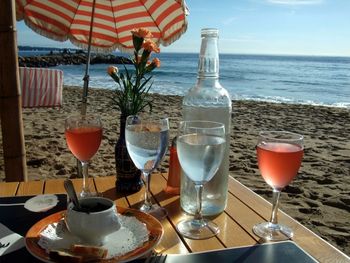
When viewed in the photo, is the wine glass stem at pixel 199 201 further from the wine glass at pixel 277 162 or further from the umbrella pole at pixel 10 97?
the umbrella pole at pixel 10 97

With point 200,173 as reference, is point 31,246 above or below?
below

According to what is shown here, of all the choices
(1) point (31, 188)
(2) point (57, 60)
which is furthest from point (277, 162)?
(2) point (57, 60)

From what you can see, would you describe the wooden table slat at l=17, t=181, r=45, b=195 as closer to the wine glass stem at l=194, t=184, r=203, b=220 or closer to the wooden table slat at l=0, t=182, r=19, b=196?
the wooden table slat at l=0, t=182, r=19, b=196

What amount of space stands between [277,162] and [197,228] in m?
0.31

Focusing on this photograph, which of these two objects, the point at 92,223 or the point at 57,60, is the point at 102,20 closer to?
the point at 92,223

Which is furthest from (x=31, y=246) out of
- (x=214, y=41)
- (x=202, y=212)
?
(x=214, y=41)

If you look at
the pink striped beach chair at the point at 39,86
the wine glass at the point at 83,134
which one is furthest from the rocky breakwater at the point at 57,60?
the wine glass at the point at 83,134

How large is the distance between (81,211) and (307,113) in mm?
9676

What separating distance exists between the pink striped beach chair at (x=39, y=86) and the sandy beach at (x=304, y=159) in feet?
2.24

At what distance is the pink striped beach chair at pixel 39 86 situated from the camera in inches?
200

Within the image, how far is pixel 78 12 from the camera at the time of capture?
7.96ft

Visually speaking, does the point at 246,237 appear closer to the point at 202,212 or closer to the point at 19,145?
the point at 202,212

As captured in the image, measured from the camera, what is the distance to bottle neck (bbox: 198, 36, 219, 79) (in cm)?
121

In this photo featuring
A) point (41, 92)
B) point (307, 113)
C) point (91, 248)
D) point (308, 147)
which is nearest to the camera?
point (91, 248)
